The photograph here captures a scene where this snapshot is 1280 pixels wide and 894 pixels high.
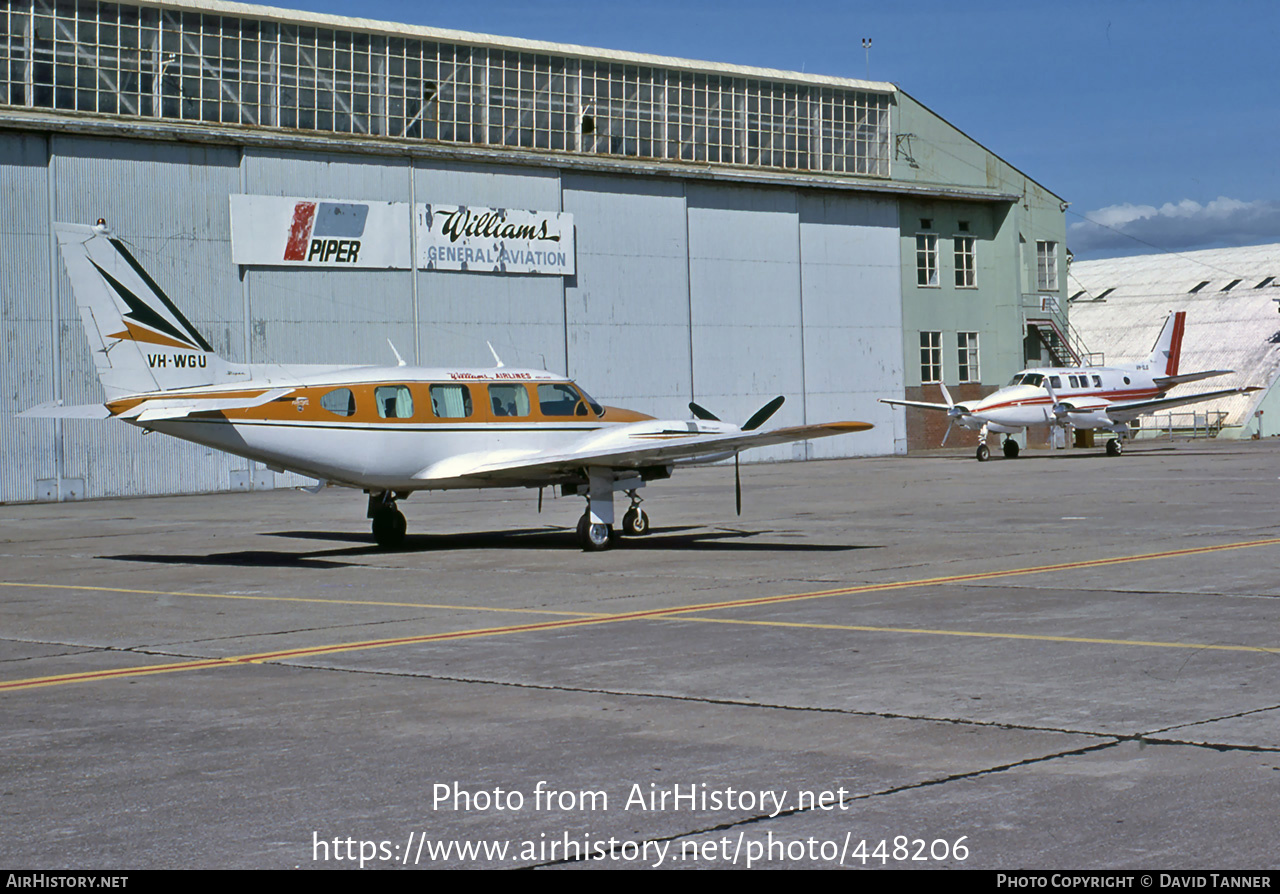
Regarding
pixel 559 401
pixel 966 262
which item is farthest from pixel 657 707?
pixel 966 262

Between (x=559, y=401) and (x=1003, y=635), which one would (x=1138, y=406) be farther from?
(x=1003, y=635)

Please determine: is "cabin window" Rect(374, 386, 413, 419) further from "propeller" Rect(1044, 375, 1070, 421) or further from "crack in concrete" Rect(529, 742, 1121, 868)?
"propeller" Rect(1044, 375, 1070, 421)

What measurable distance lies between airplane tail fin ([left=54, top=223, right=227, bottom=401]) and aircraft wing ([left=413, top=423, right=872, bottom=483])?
3.64m

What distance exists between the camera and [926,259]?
185ft

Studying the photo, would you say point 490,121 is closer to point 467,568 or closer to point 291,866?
point 467,568

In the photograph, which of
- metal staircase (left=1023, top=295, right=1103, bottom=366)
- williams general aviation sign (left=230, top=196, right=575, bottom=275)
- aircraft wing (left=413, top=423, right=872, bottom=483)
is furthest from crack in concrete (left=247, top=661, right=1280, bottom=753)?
metal staircase (left=1023, top=295, right=1103, bottom=366)

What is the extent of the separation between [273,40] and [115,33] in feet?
15.5

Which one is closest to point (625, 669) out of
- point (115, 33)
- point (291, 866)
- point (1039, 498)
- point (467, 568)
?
point (291, 866)

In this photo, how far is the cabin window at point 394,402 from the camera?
62.6ft

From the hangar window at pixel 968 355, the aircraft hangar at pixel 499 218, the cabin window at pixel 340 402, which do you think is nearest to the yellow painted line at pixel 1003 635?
the cabin window at pixel 340 402

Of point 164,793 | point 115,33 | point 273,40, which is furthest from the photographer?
point 273,40

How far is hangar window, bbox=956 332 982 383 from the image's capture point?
187 ft

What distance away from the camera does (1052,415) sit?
4734 centimetres

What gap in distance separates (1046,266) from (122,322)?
1952 inches
